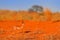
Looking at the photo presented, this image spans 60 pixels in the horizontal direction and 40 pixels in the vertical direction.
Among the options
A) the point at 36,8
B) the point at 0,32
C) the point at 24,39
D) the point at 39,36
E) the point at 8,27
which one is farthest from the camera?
the point at 36,8

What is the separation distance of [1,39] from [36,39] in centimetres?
121

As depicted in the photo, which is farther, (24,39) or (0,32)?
(0,32)

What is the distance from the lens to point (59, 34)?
24.8 ft

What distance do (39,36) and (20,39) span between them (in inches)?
31.5

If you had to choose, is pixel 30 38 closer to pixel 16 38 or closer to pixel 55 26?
pixel 16 38

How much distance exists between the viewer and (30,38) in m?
7.25

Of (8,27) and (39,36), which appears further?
(8,27)

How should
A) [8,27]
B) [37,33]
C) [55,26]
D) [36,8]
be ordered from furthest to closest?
1. [36,8]
2. [8,27]
3. [55,26]
4. [37,33]

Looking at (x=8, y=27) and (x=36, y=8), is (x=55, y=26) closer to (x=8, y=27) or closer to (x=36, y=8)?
(x=8, y=27)

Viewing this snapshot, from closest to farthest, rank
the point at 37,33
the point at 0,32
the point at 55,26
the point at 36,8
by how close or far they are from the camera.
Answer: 1. the point at 37,33
2. the point at 0,32
3. the point at 55,26
4. the point at 36,8

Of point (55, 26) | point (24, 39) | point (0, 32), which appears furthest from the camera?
point (55, 26)

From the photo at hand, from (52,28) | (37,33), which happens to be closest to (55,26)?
(52,28)

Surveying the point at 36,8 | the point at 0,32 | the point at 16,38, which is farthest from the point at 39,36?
the point at 36,8

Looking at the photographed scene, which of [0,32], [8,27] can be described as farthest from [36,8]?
[0,32]
